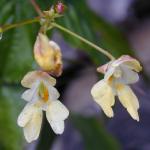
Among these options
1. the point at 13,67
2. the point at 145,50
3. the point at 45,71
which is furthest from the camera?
the point at 145,50

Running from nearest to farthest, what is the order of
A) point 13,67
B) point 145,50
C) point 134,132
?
1. point 13,67
2. point 134,132
3. point 145,50

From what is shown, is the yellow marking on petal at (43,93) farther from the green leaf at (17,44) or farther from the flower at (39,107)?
the green leaf at (17,44)

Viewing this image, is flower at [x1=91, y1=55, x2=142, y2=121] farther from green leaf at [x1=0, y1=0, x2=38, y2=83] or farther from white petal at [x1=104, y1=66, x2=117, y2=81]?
green leaf at [x1=0, y1=0, x2=38, y2=83]

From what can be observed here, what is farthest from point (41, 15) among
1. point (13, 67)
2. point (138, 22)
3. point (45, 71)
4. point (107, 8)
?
point (138, 22)

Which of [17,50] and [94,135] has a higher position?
[17,50]

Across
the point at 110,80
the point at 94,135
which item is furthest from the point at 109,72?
the point at 94,135

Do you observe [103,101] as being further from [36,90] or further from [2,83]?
[2,83]

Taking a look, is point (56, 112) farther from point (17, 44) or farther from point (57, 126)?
point (17, 44)

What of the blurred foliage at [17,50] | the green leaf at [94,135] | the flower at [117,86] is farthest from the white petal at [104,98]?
the green leaf at [94,135]
